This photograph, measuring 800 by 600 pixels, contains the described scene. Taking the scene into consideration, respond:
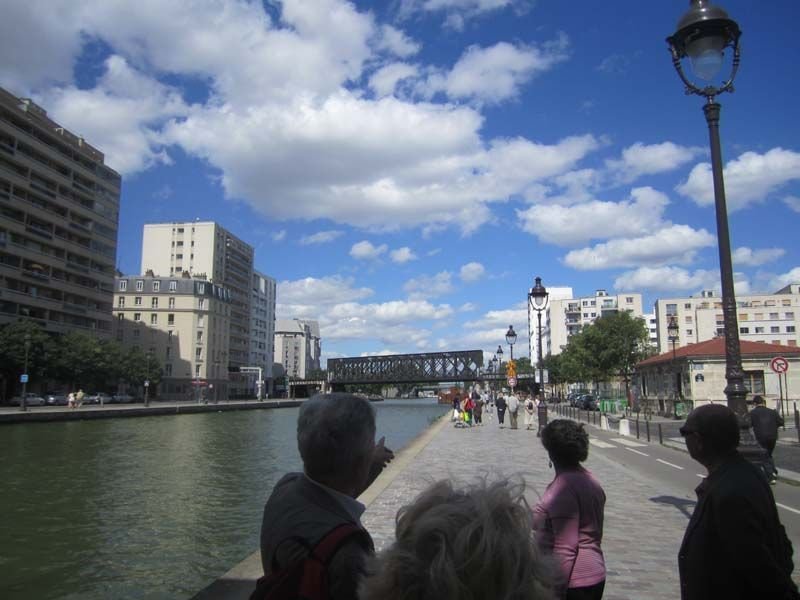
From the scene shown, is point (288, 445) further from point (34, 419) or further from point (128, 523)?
point (34, 419)

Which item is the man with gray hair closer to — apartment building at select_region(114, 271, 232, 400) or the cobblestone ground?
the cobblestone ground

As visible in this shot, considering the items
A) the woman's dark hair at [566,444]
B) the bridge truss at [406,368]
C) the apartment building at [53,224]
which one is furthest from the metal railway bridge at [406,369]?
the woman's dark hair at [566,444]

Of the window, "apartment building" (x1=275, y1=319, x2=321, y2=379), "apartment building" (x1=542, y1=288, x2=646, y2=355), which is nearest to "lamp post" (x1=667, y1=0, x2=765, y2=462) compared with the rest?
the window

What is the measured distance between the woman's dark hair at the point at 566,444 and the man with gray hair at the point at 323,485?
5.35ft

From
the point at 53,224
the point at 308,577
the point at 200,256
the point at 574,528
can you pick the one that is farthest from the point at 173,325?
the point at 308,577

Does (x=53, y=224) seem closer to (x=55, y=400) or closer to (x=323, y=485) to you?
(x=55, y=400)

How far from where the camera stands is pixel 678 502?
1073 centimetres

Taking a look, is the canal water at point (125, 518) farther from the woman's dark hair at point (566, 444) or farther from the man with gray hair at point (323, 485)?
the man with gray hair at point (323, 485)

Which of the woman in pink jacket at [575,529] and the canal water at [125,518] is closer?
the woman in pink jacket at [575,529]

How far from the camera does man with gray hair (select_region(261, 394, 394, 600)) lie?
2092 millimetres

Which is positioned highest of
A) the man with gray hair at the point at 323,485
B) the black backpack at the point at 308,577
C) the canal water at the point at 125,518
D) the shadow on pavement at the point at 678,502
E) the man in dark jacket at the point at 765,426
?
the man with gray hair at the point at 323,485

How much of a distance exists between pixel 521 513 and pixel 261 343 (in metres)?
145

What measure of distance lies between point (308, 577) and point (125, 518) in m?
11.7

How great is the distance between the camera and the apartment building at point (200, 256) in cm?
11644
